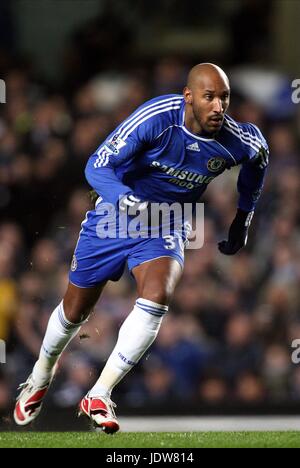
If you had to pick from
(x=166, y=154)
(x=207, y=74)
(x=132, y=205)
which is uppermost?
(x=207, y=74)

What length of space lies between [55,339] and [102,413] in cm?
94

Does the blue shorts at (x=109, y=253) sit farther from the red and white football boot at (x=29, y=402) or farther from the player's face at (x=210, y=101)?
the red and white football boot at (x=29, y=402)

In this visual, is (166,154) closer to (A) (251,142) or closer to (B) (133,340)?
(A) (251,142)

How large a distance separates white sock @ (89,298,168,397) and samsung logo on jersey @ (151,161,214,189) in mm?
699

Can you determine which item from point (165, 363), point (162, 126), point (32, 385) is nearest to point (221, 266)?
point (165, 363)

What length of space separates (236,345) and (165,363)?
28.6 inches

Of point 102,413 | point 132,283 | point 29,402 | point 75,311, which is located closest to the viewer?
point 102,413

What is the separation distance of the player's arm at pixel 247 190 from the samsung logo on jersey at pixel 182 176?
289mm

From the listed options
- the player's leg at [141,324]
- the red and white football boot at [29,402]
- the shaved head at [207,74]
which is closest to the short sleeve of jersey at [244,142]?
the shaved head at [207,74]

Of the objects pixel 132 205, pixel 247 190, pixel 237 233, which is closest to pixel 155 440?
pixel 237 233

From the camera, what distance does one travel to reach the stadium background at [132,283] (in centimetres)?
831

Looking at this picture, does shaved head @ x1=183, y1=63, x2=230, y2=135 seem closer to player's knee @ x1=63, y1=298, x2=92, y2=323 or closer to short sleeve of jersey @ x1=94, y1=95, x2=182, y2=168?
short sleeve of jersey @ x1=94, y1=95, x2=182, y2=168

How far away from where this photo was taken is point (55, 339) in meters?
5.83

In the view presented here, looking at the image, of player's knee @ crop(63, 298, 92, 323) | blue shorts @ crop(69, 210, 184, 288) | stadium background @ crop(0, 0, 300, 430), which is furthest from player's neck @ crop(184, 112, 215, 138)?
stadium background @ crop(0, 0, 300, 430)
